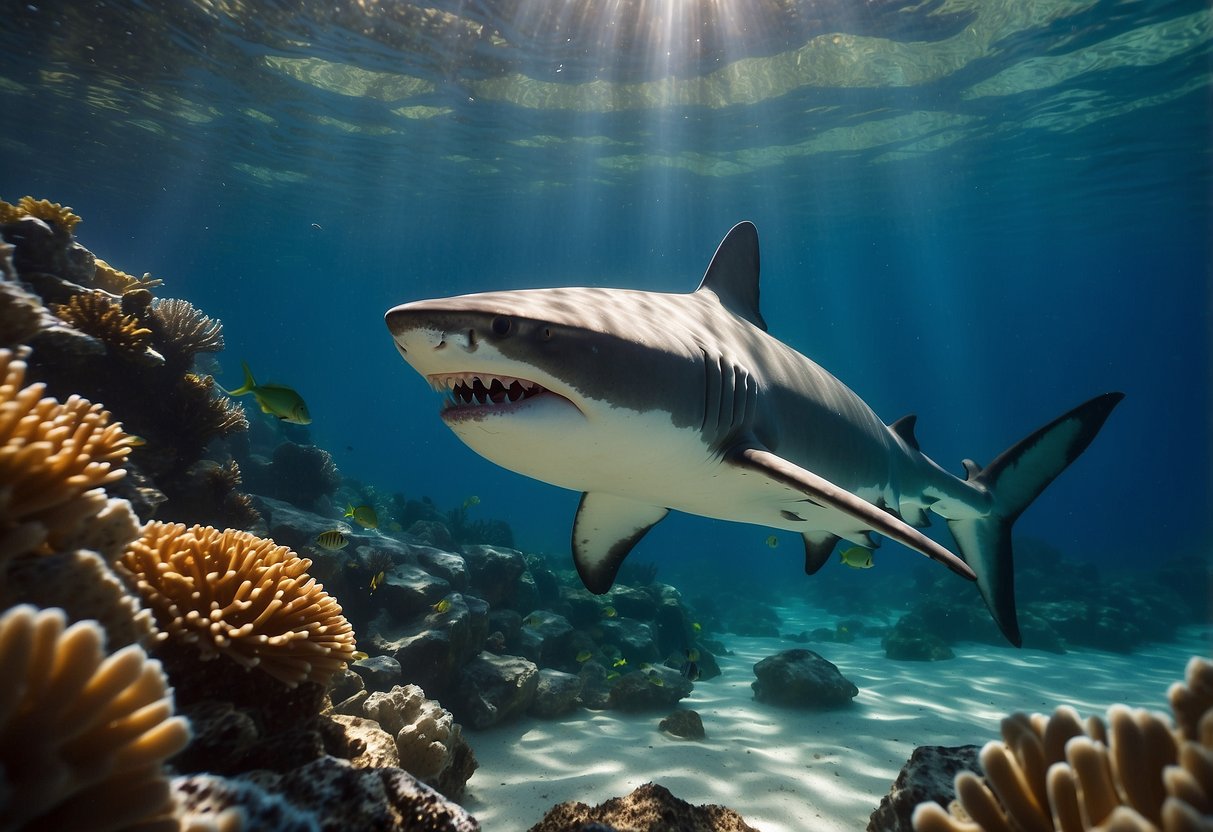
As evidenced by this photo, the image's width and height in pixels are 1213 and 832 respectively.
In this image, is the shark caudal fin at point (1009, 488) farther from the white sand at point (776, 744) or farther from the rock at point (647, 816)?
the rock at point (647, 816)

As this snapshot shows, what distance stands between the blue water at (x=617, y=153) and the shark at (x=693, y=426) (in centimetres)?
1502

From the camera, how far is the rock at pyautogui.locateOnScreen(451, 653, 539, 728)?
Answer: 236 inches

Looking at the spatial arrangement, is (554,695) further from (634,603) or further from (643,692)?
(634,603)

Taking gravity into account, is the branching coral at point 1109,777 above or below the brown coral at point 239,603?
below

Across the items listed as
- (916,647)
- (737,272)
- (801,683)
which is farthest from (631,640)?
(737,272)

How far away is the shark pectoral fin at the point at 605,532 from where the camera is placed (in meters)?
4.34

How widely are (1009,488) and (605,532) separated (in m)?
3.91

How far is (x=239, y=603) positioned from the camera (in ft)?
7.02

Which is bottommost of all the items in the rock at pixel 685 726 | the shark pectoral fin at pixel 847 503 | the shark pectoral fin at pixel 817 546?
the rock at pixel 685 726

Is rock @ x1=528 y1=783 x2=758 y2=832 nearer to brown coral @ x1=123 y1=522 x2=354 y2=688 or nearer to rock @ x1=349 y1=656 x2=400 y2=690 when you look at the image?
brown coral @ x1=123 y1=522 x2=354 y2=688

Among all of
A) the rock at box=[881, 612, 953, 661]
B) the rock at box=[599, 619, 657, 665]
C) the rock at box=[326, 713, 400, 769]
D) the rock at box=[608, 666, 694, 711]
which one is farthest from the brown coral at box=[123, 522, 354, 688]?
the rock at box=[881, 612, 953, 661]

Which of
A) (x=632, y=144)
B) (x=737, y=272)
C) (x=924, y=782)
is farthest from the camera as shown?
(x=632, y=144)

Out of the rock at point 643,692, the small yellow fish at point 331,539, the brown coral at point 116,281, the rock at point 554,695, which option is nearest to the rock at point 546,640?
the rock at point 554,695

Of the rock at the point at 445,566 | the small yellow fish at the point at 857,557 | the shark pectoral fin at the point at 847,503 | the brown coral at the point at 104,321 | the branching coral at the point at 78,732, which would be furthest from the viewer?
the rock at the point at 445,566
